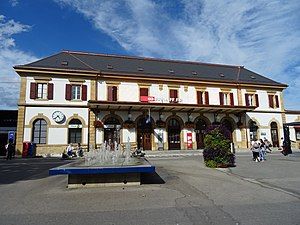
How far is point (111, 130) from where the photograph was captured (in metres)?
27.1

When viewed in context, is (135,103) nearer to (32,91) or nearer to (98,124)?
(98,124)

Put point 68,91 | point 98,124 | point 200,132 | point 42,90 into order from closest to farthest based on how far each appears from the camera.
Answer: point 42,90 < point 98,124 < point 68,91 < point 200,132

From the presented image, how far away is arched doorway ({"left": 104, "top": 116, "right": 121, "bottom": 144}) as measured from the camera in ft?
88.5

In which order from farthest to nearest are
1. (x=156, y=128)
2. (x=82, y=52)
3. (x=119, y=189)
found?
(x=82, y=52) → (x=156, y=128) → (x=119, y=189)

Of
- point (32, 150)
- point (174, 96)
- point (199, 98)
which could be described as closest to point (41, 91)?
point (32, 150)

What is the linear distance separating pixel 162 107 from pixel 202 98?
6507mm

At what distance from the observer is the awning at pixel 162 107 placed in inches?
993

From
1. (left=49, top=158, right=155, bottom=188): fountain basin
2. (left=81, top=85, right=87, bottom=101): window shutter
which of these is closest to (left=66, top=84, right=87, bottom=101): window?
(left=81, top=85, right=87, bottom=101): window shutter

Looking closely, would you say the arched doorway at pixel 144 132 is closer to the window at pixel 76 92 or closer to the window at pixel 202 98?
the window at pixel 202 98

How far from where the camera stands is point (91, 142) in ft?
85.4

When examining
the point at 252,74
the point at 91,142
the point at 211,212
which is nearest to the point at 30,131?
the point at 91,142

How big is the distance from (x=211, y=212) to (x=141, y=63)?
29.2 m

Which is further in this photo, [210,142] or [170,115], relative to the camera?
[170,115]

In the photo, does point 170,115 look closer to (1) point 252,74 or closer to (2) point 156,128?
(2) point 156,128
